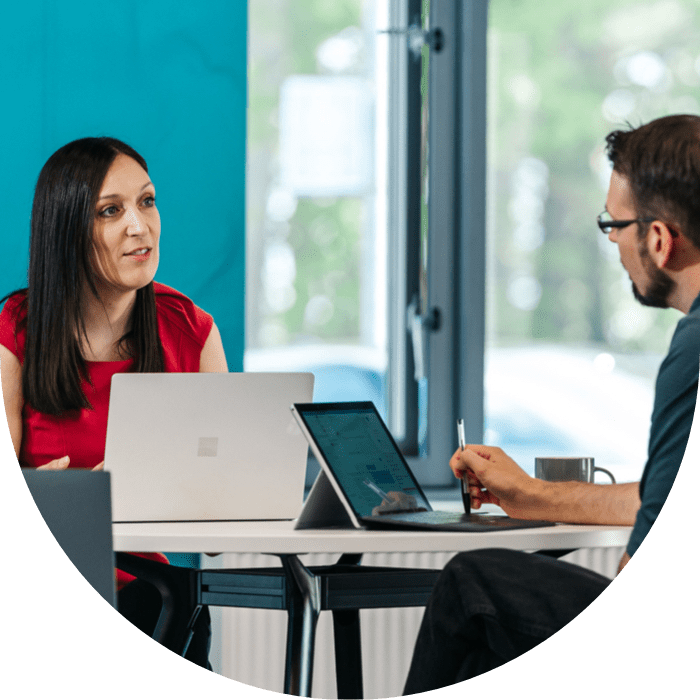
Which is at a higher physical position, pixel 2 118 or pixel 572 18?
pixel 572 18

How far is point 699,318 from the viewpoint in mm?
1413

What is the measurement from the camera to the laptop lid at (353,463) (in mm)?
1370

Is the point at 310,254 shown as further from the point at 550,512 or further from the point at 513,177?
the point at 550,512

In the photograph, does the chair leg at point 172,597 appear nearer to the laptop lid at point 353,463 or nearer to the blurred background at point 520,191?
the laptop lid at point 353,463

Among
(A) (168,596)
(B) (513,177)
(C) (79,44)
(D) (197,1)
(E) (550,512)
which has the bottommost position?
(A) (168,596)

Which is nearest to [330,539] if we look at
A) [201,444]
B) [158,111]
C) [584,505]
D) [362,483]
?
[362,483]

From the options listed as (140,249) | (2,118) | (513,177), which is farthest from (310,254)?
(2,118)

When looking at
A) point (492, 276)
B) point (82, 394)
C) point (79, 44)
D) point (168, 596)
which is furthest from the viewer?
point (492, 276)

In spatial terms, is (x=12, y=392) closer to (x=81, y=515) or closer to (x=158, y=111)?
(x=81, y=515)

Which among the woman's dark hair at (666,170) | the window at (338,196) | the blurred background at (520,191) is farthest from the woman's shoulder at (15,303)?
the woman's dark hair at (666,170)

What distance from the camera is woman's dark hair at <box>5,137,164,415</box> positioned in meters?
1.88

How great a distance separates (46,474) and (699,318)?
3.56 ft

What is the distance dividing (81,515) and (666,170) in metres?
1.20

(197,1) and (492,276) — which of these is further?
(492,276)
